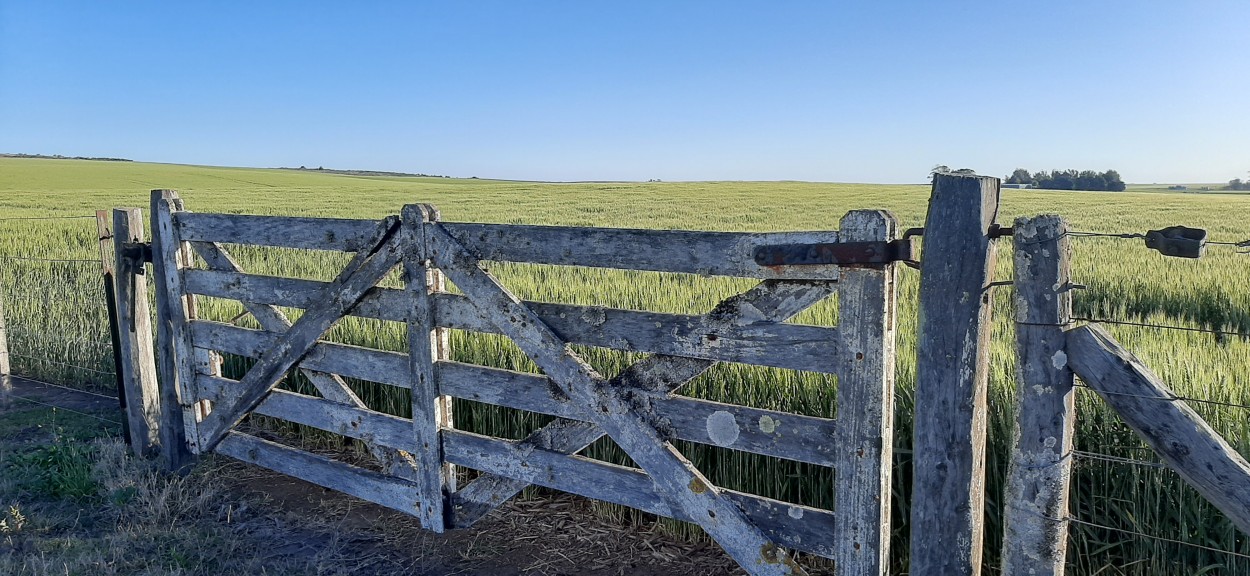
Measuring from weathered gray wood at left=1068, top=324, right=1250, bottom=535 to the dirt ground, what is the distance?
2037 millimetres

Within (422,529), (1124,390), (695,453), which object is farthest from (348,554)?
(1124,390)

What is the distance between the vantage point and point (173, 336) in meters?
5.36

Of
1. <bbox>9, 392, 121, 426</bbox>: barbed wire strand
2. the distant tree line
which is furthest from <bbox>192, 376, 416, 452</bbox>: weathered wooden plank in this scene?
the distant tree line

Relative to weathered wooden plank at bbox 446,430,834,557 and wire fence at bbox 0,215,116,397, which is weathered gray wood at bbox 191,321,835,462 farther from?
wire fence at bbox 0,215,116,397

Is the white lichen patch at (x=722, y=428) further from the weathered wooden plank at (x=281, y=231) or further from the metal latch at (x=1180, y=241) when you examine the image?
the weathered wooden plank at (x=281, y=231)

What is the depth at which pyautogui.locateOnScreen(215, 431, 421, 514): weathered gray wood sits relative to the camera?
438 cm

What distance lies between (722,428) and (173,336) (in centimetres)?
376

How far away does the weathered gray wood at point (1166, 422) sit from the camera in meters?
2.29

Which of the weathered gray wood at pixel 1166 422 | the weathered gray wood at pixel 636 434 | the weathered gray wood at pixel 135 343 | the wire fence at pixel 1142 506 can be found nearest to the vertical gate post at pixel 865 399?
the weathered gray wood at pixel 636 434

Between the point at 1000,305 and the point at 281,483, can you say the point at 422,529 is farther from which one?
the point at 1000,305

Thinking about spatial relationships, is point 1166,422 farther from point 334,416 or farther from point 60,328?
point 60,328

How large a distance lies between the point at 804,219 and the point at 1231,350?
20.2m

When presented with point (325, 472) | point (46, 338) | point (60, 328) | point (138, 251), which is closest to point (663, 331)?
point (325, 472)

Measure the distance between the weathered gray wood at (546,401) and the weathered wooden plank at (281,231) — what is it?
54cm
